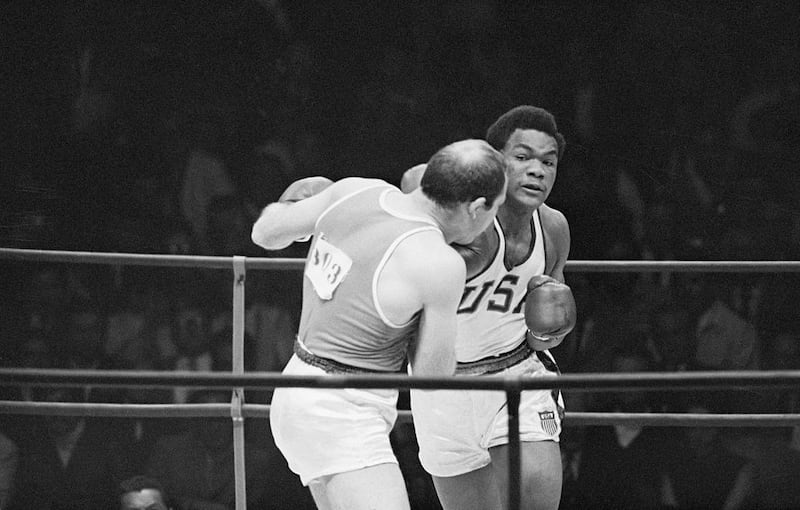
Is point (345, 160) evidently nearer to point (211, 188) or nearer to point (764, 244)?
point (211, 188)

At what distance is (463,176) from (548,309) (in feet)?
1.79

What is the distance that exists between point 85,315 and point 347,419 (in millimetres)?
2420

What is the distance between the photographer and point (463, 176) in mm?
2041

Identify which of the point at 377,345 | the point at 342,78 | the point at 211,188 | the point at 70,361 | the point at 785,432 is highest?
the point at 342,78

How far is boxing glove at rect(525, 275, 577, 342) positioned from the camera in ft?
8.06

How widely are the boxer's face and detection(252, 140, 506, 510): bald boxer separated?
0.45m

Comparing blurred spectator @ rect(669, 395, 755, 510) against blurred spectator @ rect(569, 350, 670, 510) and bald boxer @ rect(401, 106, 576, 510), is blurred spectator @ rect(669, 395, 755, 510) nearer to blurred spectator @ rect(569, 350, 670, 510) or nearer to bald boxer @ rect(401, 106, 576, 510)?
blurred spectator @ rect(569, 350, 670, 510)

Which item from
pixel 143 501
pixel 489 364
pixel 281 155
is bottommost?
pixel 143 501

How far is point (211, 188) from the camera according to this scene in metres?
4.14

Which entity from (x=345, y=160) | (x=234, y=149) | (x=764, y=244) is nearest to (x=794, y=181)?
(x=764, y=244)

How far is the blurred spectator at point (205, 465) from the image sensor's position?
4.19m

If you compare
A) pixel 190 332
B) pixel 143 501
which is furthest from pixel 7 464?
pixel 143 501

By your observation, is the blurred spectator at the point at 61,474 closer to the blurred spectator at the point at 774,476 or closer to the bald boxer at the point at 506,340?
the bald boxer at the point at 506,340

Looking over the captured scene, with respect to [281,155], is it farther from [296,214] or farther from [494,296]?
[296,214]
